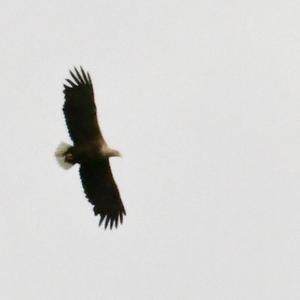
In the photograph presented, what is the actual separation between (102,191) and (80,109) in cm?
190

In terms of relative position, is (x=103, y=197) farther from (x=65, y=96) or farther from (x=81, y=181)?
(x=65, y=96)

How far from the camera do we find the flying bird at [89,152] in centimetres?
2269

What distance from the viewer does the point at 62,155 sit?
23.3 metres

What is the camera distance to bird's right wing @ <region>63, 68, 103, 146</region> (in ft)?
74.3

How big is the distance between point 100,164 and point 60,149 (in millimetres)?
798

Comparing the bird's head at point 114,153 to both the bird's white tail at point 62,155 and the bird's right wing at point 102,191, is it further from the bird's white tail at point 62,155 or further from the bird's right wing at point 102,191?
the bird's white tail at point 62,155

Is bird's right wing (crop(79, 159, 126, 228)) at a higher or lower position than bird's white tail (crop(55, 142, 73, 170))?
lower

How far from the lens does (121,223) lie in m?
24.0

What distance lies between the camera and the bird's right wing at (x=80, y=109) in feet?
74.3

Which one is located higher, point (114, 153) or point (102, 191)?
Answer: point (114, 153)

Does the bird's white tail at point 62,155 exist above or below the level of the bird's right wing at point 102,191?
above

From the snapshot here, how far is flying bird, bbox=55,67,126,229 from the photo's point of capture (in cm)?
2269

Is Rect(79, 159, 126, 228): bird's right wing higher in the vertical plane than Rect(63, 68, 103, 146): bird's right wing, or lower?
lower

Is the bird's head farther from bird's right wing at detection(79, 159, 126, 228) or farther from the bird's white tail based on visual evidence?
the bird's white tail
